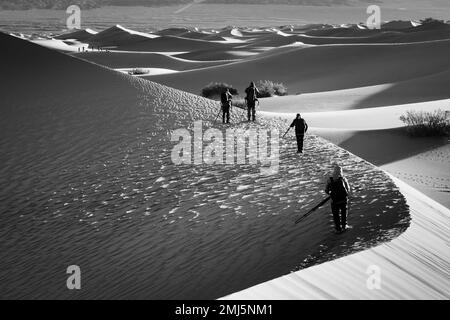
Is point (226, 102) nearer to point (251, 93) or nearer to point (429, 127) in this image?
point (251, 93)

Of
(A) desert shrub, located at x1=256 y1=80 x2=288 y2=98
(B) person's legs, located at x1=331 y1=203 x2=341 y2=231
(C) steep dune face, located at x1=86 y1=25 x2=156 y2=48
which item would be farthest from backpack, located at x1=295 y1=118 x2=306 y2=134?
(C) steep dune face, located at x1=86 y1=25 x2=156 y2=48

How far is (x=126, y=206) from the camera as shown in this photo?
40.5 feet

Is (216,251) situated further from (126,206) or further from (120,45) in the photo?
(120,45)

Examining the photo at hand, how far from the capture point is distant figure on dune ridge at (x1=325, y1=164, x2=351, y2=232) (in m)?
10.1

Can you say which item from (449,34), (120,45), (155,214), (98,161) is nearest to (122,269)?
(155,214)

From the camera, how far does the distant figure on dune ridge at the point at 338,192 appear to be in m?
10.1

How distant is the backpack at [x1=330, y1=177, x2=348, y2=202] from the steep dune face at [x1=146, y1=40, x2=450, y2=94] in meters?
34.6

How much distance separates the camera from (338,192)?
33.3 feet

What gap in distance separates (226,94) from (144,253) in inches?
362

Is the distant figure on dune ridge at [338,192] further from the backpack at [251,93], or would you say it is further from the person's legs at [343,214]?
the backpack at [251,93]

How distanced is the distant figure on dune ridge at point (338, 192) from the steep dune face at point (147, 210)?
0.31m

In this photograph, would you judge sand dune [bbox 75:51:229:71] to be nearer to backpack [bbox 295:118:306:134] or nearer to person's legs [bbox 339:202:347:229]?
backpack [bbox 295:118:306:134]

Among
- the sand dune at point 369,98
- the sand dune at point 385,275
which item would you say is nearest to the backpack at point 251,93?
the sand dune at point 385,275

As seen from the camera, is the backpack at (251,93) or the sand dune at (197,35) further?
the sand dune at (197,35)
